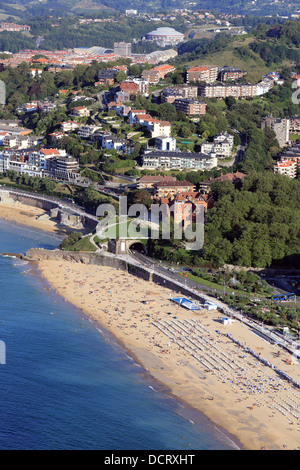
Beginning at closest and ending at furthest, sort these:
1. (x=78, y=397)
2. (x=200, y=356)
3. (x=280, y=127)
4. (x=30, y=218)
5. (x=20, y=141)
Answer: (x=78, y=397), (x=200, y=356), (x=30, y=218), (x=280, y=127), (x=20, y=141)

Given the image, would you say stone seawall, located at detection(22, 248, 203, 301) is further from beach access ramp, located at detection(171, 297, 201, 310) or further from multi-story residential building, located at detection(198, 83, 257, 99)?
multi-story residential building, located at detection(198, 83, 257, 99)

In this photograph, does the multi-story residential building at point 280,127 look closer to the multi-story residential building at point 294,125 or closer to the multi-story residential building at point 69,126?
the multi-story residential building at point 294,125

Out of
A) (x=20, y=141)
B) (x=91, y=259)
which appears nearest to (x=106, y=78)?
(x=20, y=141)

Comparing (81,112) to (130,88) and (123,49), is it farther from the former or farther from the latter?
(123,49)

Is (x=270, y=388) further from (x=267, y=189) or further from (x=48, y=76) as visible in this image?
(x=48, y=76)

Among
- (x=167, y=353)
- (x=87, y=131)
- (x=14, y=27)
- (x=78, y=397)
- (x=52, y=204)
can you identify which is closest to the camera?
(x=78, y=397)

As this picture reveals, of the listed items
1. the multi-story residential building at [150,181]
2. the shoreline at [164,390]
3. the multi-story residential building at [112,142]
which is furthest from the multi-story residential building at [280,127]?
the shoreline at [164,390]

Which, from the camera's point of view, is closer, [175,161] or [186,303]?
[186,303]
